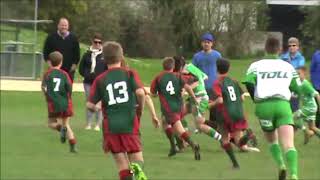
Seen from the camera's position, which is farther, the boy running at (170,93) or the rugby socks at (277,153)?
the boy running at (170,93)

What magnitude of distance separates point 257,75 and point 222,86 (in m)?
3.19

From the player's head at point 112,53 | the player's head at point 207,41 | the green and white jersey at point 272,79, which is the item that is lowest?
the player's head at point 207,41

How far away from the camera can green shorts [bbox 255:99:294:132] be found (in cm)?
1091

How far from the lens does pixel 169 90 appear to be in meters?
14.3

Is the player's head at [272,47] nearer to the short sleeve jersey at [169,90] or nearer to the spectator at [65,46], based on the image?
the short sleeve jersey at [169,90]

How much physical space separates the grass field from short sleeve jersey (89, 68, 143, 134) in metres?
2.54

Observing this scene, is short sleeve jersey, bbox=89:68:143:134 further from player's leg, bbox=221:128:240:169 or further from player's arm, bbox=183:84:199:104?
player's arm, bbox=183:84:199:104

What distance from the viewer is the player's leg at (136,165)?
9.21 metres

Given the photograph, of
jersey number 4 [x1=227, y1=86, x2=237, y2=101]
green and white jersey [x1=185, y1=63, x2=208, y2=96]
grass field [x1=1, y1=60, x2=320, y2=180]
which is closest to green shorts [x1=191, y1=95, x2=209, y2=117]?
green and white jersey [x1=185, y1=63, x2=208, y2=96]

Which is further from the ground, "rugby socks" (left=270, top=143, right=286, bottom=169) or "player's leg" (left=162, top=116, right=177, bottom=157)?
"rugby socks" (left=270, top=143, right=286, bottom=169)

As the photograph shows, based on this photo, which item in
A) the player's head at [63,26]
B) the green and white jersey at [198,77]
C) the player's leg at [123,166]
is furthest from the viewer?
the player's head at [63,26]

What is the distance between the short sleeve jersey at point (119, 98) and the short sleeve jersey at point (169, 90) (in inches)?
186

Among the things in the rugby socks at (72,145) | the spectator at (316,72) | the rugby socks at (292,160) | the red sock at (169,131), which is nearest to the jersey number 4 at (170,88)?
the red sock at (169,131)

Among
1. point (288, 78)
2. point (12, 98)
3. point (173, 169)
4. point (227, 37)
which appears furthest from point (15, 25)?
point (288, 78)
